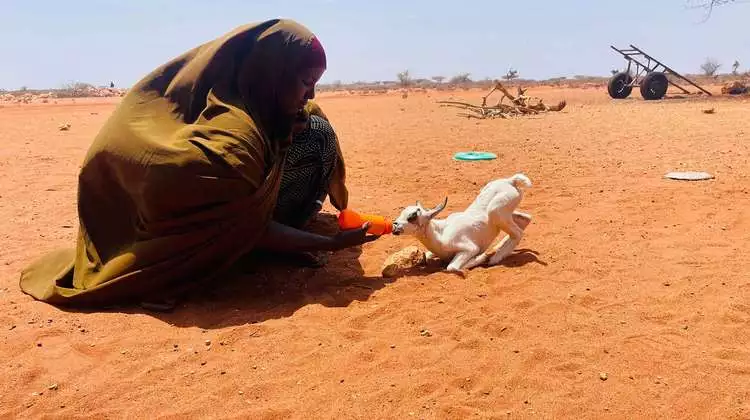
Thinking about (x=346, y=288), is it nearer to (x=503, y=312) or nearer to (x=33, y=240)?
(x=503, y=312)

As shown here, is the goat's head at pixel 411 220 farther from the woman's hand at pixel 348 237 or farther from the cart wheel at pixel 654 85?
the cart wheel at pixel 654 85

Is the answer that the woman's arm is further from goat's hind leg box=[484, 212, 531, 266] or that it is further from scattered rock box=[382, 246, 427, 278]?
goat's hind leg box=[484, 212, 531, 266]

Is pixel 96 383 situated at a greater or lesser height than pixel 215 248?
lesser

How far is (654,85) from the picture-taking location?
1975cm

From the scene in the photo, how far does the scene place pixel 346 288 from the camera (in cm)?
425

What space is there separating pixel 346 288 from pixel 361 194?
2920 millimetres

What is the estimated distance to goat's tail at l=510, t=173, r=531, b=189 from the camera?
4.38 metres

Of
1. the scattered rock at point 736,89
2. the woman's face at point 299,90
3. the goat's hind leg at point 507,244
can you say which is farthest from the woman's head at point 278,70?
the scattered rock at point 736,89

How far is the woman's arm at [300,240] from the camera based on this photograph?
13.5ft

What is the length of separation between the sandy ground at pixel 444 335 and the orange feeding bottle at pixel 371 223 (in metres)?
0.34

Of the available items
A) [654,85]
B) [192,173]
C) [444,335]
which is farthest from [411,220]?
[654,85]

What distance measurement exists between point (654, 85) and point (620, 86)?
1862 millimetres

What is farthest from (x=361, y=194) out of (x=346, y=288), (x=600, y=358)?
(x=600, y=358)

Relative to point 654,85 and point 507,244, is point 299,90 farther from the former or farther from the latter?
point 654,85
